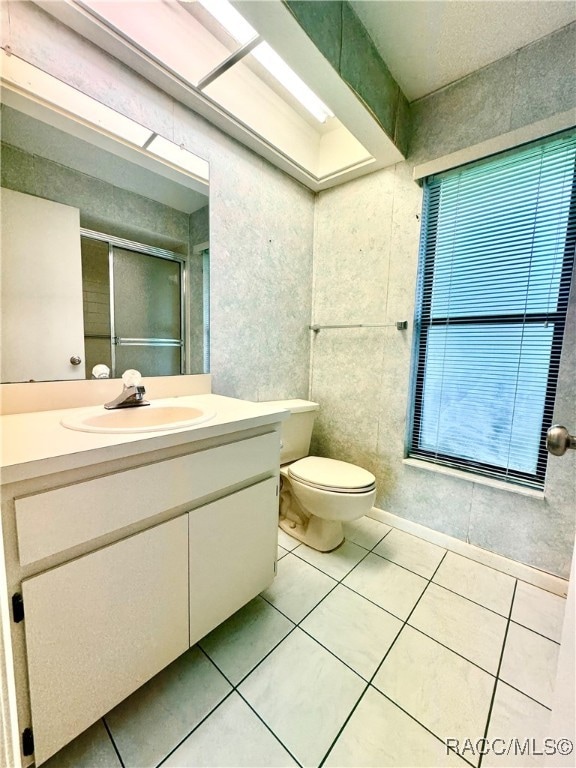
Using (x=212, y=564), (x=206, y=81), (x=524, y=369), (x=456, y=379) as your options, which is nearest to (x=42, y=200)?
(x=206, y=81)

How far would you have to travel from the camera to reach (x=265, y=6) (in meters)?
0.89

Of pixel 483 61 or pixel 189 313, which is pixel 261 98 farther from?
pixel 189 313

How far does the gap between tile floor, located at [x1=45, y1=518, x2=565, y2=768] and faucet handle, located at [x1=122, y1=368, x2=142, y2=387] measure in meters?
0.99

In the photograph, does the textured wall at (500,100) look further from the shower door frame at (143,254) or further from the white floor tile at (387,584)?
the white floor tile at (387,584)

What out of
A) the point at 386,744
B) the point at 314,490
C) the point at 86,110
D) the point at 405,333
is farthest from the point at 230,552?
the point at 86,110

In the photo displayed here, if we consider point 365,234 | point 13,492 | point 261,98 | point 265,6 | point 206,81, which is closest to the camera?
point 13,492

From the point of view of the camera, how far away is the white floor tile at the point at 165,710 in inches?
30.9

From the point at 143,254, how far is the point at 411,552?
196 centimetres

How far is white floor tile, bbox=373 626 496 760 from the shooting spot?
85 cm

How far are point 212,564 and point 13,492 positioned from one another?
60 cm

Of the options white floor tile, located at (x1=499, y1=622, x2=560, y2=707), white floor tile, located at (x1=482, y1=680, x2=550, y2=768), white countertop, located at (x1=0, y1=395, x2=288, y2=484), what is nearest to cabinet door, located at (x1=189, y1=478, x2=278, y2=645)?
white countertop, located at (x1=0, y1=395, x2=288, y2=484)

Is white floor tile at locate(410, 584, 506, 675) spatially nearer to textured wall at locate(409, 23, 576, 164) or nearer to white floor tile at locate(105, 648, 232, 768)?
white floor tile at locate(105, 648, 232, 768)

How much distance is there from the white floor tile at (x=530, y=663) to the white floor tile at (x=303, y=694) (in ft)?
1.73

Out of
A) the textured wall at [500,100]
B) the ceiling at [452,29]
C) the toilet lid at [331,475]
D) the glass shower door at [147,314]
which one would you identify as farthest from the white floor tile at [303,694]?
the ceiling at [452,29]
